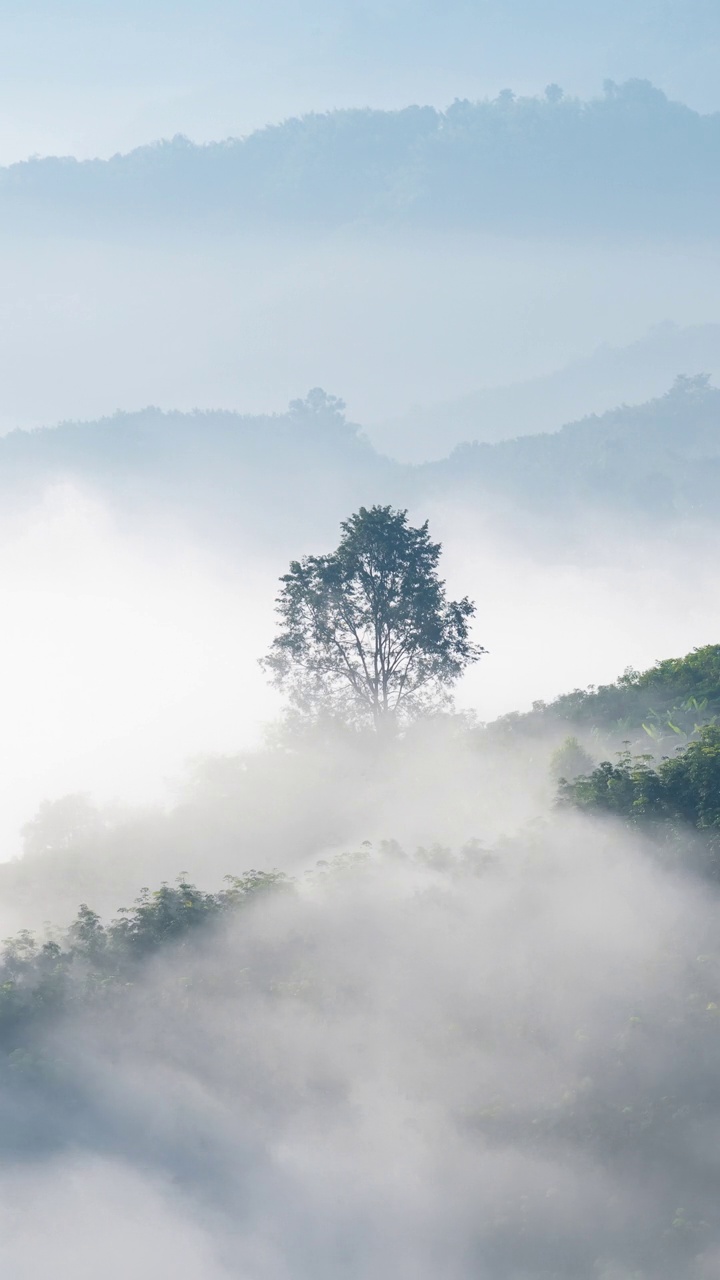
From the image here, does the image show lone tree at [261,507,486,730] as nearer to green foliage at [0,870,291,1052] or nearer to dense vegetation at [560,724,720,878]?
dense vegetation at [560,724,720,878]

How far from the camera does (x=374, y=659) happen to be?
50.1m

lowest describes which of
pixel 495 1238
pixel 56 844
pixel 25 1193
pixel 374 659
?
pixel 495 1238

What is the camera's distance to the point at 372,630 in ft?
163

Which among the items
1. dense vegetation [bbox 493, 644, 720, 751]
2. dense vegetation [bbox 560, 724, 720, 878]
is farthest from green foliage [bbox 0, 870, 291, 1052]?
dense vegetation [bbox 493, 644, 720, 751]

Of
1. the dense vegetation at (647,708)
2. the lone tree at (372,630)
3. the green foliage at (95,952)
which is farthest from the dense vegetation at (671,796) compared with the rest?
the lone tree at (372,630)

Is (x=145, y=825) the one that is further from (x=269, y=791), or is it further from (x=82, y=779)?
(x=82, y=779)

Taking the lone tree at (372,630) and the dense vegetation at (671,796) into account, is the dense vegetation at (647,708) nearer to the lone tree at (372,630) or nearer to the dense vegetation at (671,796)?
the lone tree at (372,630)

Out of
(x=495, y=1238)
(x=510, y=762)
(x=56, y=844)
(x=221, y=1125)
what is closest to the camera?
(x=495, y=1238)

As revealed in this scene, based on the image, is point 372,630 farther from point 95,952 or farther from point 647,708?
point 95,952

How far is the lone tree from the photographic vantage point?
49094 millimetres

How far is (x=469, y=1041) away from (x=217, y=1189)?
605cm

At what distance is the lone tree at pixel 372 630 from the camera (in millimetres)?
49094

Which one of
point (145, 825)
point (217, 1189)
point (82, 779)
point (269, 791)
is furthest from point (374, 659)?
point (82, 779)

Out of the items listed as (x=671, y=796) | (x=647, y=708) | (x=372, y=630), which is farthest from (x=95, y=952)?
(x=647, y=708)
